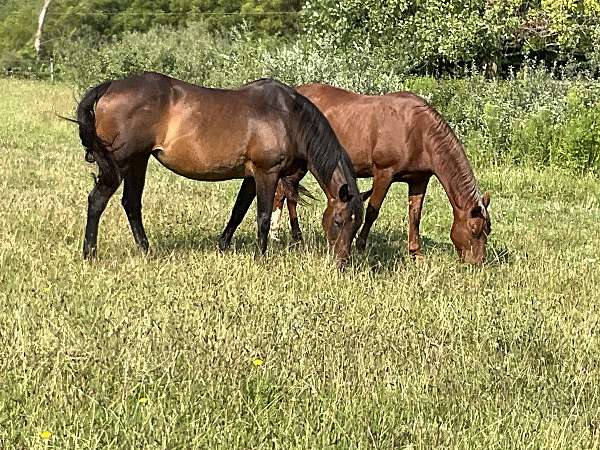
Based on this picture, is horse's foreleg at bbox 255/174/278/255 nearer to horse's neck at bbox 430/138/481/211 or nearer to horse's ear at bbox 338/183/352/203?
horse's ear at bbox 338/183/352/203

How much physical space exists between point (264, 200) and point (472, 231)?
211 centimetres

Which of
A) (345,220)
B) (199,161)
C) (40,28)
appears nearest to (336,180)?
(345,220)

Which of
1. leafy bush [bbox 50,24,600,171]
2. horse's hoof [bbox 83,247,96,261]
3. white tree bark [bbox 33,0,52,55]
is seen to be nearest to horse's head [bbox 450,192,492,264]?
horse's hoof [bbox 83,247,96,261]

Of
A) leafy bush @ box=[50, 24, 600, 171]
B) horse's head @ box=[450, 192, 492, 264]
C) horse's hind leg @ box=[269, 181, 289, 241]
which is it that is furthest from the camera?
leafy bush @ box=[50, 24, 600, 171]

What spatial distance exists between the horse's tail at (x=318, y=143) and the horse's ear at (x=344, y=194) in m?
0.12

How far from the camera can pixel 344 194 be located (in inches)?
276

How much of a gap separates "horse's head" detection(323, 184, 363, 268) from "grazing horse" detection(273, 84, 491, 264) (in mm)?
1016

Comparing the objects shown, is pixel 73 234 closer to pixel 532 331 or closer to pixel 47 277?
pixel 47 277

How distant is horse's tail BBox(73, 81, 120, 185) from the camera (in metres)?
6.93

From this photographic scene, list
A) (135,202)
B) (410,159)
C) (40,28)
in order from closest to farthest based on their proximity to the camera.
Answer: (135,202) < (410,159) < (40,28)

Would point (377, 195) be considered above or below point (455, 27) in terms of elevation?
below

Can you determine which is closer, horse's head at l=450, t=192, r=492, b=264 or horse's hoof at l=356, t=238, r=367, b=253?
horse's head at l=450, t=192, r=492, b=264

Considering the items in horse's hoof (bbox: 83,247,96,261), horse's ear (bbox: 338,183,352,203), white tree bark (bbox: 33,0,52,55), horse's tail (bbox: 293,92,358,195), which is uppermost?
horse's tail (bbox: 293,92,358,195)

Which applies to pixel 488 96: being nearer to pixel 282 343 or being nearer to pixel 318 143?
pixel 318 143
